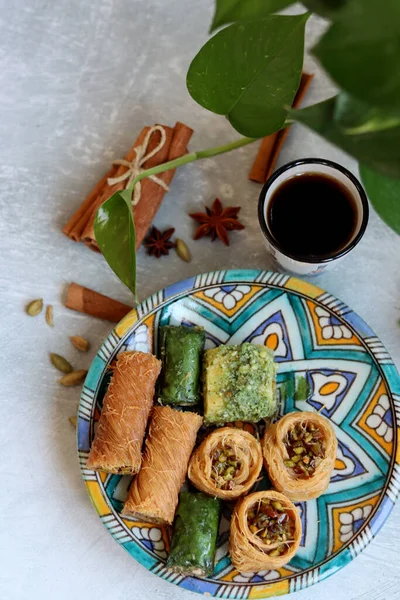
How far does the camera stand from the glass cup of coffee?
4.51ft

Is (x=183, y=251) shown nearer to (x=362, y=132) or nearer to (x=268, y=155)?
(x=268, y=155)

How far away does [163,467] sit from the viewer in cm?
138

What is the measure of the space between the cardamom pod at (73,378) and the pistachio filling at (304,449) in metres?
0.54

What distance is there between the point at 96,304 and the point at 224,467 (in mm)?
524

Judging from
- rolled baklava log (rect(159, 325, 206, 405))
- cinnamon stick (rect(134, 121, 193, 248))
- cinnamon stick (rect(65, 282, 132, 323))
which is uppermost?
cinnamon stick (rect(134, 121, 193, 248))

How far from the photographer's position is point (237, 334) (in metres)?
1.51

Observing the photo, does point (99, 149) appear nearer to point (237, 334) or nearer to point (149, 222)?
point (149, 222)

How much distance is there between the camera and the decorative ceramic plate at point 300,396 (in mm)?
1375

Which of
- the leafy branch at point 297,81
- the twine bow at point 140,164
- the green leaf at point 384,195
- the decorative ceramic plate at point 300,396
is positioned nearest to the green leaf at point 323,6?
the leafy branch at point 297,81

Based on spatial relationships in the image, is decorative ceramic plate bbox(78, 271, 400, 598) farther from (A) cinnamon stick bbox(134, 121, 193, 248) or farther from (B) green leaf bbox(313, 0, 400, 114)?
(B) green leaf bbox(313, 0, 400, 114)

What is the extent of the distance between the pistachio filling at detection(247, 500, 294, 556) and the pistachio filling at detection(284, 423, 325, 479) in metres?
0.09

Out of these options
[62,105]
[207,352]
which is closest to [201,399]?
[207,352]

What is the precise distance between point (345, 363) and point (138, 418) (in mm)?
499

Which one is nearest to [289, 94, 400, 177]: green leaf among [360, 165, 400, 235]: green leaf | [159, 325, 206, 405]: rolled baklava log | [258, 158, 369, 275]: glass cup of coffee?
[360, 165, 400, 235]: green leaf
